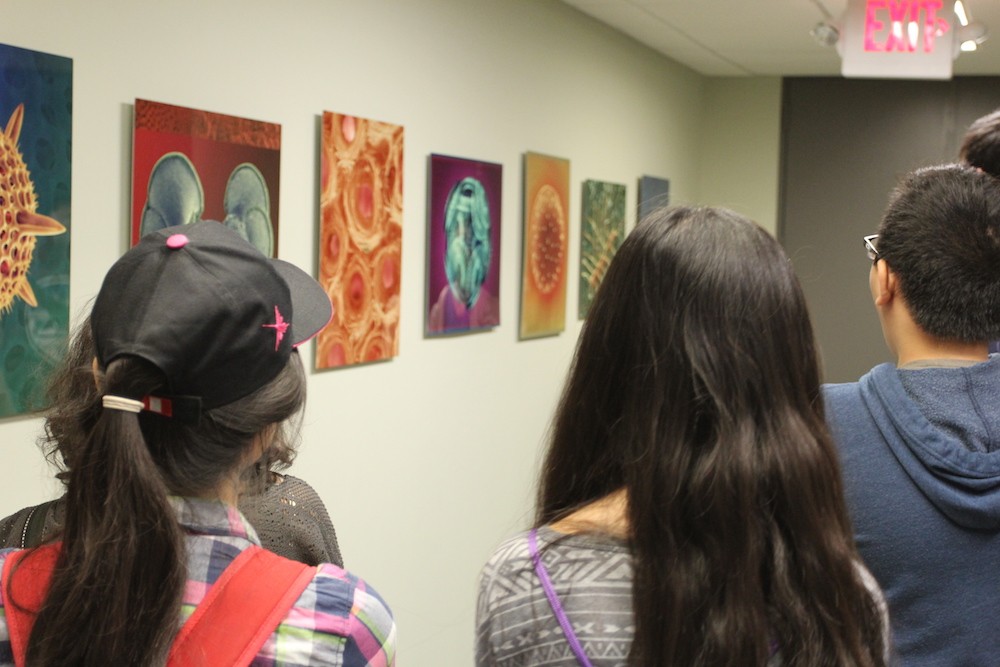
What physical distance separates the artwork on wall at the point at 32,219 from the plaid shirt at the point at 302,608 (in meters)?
1.24

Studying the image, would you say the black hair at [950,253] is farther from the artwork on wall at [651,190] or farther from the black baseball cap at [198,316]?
the artwork on wall at [651,190]

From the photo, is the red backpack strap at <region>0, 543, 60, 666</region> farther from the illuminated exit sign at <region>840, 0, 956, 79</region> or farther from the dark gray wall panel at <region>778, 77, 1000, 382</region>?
the dark gray wall panel at <region>778, 77, 1000, 382</region>

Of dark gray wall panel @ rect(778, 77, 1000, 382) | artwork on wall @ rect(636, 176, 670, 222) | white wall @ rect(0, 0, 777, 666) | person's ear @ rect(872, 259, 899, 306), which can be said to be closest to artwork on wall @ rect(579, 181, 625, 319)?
white wall @ rect(0, 0, 777, 666)

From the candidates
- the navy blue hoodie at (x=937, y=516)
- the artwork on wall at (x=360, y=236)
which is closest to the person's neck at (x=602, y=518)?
the navy blue hoodie at (x=937, y=516)

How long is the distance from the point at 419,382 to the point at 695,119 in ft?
15.1

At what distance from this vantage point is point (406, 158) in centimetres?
414

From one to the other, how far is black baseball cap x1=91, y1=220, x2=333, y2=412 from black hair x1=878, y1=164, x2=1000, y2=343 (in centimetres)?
104

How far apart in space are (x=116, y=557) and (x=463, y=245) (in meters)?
3.46

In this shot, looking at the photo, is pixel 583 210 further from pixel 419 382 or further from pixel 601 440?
pixel 601 440

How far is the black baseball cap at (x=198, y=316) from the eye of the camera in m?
1.22

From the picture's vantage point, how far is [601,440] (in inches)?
48.1

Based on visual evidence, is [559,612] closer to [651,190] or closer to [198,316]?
[198,316]

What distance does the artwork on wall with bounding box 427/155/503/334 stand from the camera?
14.3ft

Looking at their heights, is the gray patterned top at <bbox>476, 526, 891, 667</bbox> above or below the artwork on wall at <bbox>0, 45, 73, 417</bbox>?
below
